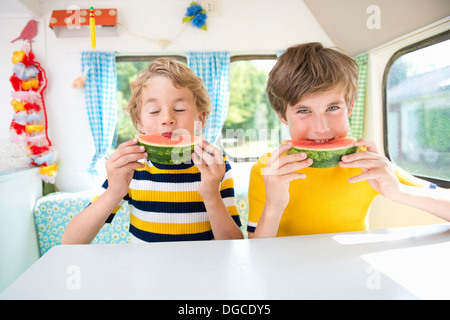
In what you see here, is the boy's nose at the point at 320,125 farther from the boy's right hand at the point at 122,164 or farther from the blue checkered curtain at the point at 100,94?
the blue checkered curtain at the point at 100,94

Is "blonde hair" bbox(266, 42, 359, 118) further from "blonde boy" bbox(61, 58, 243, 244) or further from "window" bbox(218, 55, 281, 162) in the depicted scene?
"window" bbox(218, 55, 281, 162)

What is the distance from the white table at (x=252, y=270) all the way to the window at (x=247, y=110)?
3.62 m

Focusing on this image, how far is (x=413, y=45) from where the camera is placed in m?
3.21

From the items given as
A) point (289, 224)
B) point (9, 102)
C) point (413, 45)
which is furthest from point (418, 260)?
point (9, 102)

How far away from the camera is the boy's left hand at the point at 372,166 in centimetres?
107

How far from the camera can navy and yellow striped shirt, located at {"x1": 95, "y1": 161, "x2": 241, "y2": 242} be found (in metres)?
1.45

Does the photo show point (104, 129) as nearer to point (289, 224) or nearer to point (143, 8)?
point (143, 8)

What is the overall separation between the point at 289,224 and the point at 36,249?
384 centimetres

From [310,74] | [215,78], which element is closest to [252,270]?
[310,74]

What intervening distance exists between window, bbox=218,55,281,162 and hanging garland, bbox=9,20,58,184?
262cm

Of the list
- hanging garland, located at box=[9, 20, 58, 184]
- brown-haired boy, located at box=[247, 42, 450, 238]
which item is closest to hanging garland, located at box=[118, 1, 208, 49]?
hanging garland, located at box=[9, 20, 58, 184]

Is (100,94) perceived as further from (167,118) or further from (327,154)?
(327,154)

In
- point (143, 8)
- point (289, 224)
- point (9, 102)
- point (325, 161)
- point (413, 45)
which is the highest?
point (143, 8)

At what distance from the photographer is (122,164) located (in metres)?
1.17
